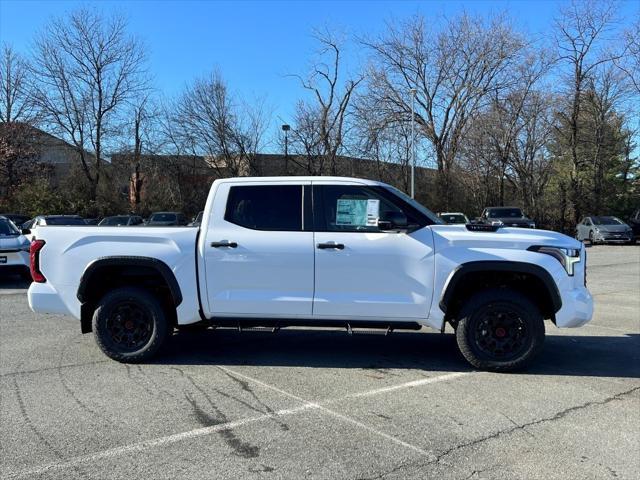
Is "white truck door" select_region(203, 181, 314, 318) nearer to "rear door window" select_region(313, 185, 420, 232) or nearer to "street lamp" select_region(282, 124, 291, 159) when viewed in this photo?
"rear door window" select_region(313, 185, 420, 232)

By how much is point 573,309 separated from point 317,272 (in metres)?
2.61

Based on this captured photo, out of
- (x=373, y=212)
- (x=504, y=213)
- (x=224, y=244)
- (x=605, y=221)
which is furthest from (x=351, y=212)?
(x=605, y=221)

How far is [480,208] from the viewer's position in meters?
41.8

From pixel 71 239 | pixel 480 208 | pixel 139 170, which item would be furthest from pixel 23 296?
pixel 480 208

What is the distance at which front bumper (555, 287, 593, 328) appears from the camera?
557 cm

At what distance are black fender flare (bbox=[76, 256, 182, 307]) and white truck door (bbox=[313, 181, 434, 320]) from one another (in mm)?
1496

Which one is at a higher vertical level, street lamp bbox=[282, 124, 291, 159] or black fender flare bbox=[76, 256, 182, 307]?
street lamp bbox=[282, 124, 291, 159]

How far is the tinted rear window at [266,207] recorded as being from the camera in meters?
5.89

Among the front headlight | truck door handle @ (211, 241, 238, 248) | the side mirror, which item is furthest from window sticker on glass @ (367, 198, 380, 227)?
the front headlight

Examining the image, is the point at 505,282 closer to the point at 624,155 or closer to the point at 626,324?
the point at 626,324

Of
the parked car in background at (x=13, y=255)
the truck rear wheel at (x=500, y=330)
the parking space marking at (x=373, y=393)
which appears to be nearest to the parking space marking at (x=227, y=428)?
the parking space marking at (x=373, y=393)

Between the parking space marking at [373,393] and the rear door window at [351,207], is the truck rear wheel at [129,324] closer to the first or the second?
the parking space marking at [373,393]

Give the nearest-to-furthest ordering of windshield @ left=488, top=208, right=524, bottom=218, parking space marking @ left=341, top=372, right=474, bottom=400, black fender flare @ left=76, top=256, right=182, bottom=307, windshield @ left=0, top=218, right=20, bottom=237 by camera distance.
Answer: parking space marking @ left=341, top=372, right=474, bottom=400, black fender flare @ left=76, top=256, right=182, bottom=307, windshield @ left=0, top=218, right=20, bottom=237, windshield @ left=488, top=208, right=524, bottom=218

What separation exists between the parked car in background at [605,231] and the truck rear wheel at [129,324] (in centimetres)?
3099
